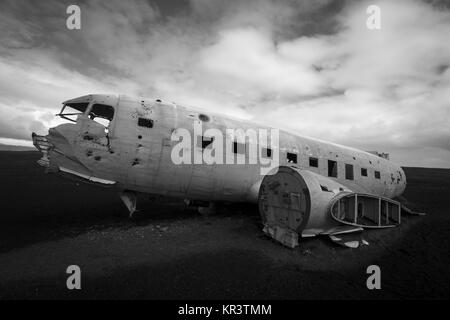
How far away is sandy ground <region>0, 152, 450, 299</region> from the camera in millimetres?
5781

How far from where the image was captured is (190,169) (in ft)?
32.1

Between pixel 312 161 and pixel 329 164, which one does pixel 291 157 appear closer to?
pixel 312 161

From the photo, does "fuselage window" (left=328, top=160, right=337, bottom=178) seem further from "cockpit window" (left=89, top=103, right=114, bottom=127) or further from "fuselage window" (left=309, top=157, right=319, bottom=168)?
"cockpit window" (left=89, top=103, right=114, bottom=127)

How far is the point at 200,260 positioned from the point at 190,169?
363 cm

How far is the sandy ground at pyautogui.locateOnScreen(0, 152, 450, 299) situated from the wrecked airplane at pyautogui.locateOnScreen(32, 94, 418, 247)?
95cm

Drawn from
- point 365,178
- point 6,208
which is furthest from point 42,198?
point 365,178

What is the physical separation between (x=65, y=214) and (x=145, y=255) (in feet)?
26.0

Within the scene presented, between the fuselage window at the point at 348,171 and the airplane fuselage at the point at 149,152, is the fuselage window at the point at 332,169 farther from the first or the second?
the airplane fuselage at the point at 149,152

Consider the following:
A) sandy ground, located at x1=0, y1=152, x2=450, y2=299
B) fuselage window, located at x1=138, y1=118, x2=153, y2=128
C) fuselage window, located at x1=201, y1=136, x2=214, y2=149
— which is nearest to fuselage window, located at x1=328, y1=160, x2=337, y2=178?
sandy ground, located at x1=0, y1=152, x2=450, y2=299

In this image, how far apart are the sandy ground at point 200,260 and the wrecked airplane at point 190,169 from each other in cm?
95

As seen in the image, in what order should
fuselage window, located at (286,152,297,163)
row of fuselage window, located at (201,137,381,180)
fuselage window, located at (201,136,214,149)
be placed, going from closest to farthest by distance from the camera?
fuselage window, located at (201,136,214,149), row of fuselage window, located at (201,137,381,180), fuselage window, located at (286,152,297,163)

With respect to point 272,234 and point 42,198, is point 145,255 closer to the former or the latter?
point 272,234

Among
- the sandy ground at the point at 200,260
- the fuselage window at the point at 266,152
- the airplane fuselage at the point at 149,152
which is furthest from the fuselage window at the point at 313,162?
the sandy ground at the point at 200,260
